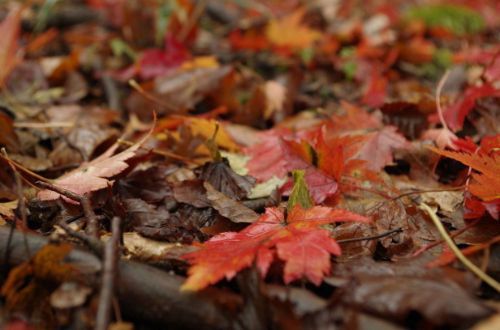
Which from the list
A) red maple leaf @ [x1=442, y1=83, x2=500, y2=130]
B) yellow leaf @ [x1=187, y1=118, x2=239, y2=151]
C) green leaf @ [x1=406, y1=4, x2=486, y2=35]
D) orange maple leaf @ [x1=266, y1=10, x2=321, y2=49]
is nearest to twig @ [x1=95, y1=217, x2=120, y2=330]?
yellow leaf @ [x1=187, y1=118, x2=239, y2=151]

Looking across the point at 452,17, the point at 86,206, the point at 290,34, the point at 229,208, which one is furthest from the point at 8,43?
the point at 452,17

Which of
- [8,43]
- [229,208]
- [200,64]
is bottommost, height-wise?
[229,208]

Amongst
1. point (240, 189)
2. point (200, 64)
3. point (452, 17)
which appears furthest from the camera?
point (452, 17)

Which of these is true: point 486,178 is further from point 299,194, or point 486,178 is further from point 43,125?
point 43,125

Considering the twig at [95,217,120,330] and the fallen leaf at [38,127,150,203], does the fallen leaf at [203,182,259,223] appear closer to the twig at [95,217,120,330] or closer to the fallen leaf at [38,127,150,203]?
the fallen leaf at [38,127,150,203]

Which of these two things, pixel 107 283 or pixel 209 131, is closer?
pixel 107 283
